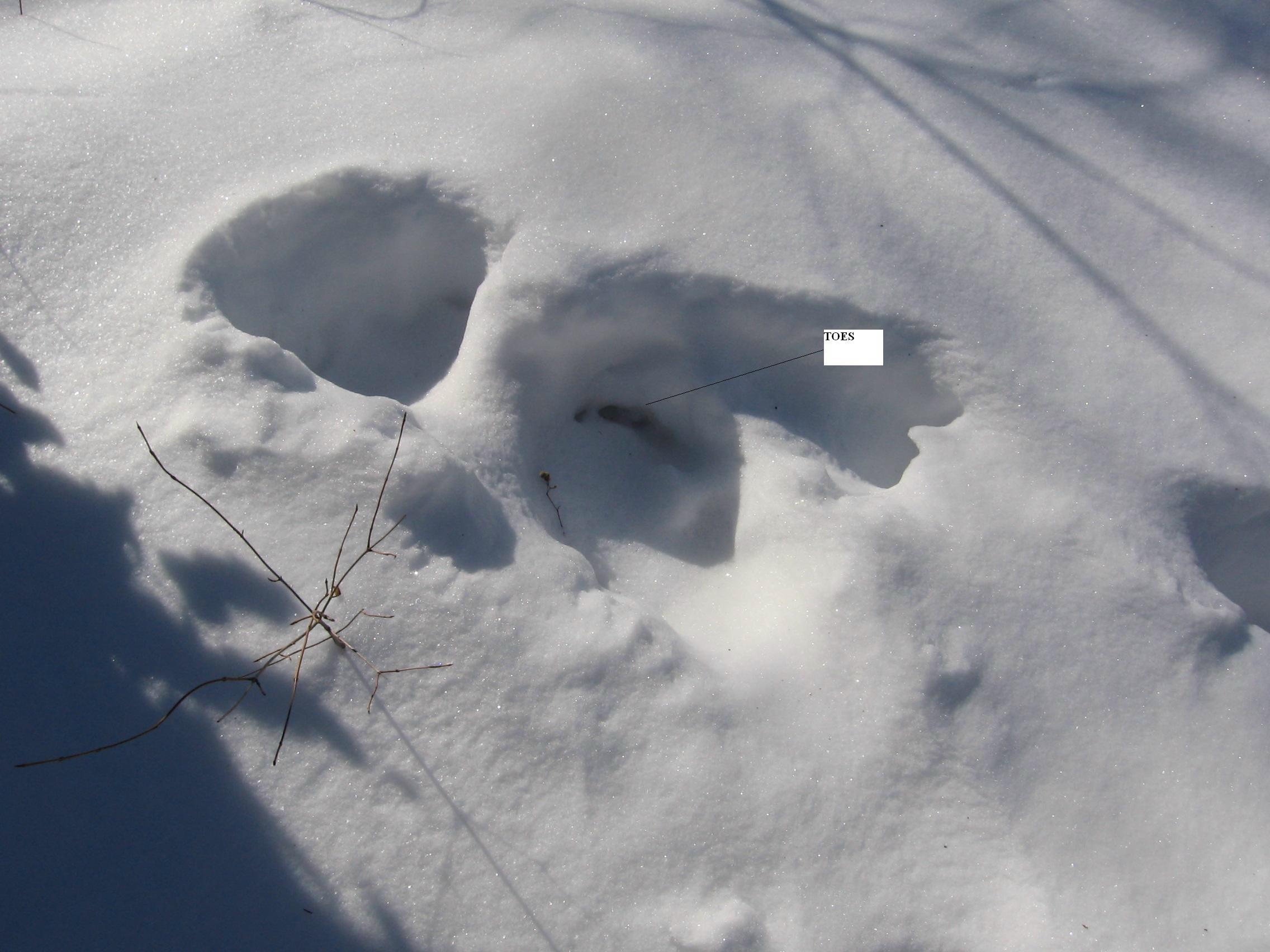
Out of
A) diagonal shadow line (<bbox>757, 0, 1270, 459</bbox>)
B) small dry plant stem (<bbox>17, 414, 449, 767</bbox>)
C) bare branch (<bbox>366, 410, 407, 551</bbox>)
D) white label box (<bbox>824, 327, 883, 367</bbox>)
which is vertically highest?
diagonal shadow line (<bbox>757, 0, 1270, 459</bbox>)

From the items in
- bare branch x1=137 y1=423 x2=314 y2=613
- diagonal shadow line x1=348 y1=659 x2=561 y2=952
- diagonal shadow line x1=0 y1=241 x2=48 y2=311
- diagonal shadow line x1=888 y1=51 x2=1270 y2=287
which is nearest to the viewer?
diagonal shadow line x1=348 y1=659 x2=561 y2=952

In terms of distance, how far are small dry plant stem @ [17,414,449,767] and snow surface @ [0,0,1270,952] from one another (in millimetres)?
19

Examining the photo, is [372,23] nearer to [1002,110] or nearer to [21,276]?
[21,276]

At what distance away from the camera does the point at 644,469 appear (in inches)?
64.9

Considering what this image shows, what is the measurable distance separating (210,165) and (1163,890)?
2.26 m

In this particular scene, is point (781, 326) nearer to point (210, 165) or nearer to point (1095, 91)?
point (1095, 91)

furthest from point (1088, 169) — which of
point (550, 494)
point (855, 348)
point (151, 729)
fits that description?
point (151, 729)

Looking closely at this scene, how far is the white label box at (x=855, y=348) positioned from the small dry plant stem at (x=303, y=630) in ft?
3.02

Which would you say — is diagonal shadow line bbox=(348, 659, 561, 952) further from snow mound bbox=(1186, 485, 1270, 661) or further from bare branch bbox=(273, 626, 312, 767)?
snow mound bbox=(1186, 485, 1270, 661)

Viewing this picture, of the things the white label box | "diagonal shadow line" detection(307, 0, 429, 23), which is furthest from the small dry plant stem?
"diagonal shadow line" detection(307, 0, 429, 23)

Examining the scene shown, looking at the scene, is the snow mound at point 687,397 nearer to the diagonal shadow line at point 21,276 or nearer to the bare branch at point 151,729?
the bare branch at point 151,729

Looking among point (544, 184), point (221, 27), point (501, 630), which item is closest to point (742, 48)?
point (544, 184)

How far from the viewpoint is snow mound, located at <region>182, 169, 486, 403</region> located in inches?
62.4

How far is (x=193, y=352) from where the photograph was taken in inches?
55.5
